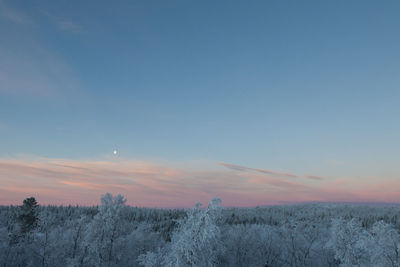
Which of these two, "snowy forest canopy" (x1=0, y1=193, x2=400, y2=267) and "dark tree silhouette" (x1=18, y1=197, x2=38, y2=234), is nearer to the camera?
"snowy forest canopy" (x1=0, y1=193, x2=400, y2=267)

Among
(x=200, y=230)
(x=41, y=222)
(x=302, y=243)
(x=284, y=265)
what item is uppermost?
→ (x=200, y=230)

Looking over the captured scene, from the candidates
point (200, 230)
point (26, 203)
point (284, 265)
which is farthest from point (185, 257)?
point (26, 203)

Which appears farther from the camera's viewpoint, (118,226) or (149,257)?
(118,226)

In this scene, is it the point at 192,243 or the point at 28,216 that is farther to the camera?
the point at 28,216

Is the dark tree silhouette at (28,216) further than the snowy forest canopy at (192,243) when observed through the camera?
Yes

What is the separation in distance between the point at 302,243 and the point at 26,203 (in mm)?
81007

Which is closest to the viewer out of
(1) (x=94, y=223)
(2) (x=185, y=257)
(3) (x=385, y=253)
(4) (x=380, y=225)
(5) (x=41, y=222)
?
(2) (x=185, y=257)

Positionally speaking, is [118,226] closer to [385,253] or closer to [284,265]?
[385,253]

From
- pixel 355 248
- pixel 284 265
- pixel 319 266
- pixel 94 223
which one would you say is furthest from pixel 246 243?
pixel 94 223

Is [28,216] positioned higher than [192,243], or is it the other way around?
[192,243]

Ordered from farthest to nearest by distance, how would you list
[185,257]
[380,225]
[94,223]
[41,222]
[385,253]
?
[41,222] → [94,223] → [380,225] → [385,253] → [185,257]

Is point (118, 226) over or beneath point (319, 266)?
over

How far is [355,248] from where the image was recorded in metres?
43.7

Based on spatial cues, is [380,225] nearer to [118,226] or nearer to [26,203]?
[118,226]
